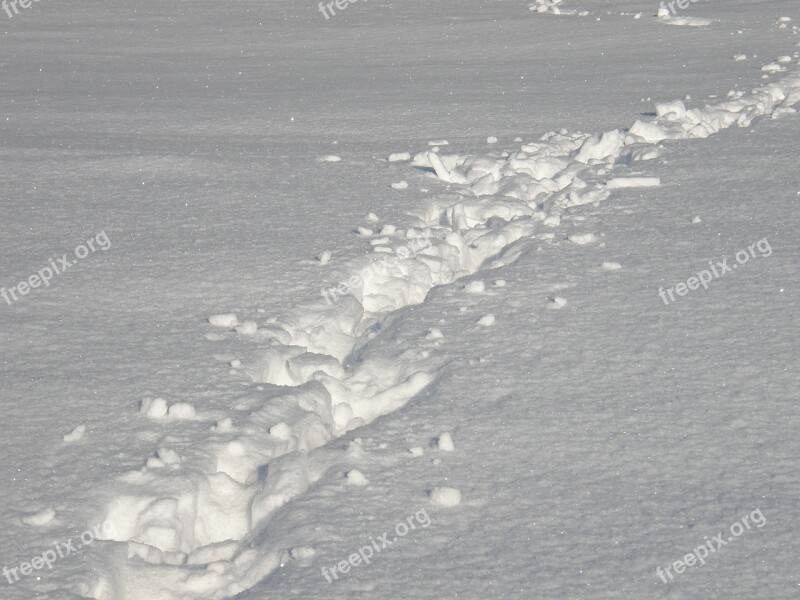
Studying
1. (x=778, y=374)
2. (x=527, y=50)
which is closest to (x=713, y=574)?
(x=778, y=374)

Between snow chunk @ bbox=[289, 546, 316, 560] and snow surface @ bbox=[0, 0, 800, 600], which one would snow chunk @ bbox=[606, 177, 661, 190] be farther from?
snow chunk @ bbox=[289, 546, 316, 560]

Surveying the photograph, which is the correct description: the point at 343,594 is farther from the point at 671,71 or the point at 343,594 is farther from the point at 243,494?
the point at 671,71

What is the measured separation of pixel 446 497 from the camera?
1977 mm

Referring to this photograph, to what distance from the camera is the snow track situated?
1.89 meters

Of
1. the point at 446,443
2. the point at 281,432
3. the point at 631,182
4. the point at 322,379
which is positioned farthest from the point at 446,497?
the point at 631,182

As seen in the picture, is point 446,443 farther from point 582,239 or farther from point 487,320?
point 582,239

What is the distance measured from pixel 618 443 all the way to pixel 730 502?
30 cm

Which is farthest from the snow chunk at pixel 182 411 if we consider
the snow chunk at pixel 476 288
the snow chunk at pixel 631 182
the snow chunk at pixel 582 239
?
the snow chunk at pixel 631 182

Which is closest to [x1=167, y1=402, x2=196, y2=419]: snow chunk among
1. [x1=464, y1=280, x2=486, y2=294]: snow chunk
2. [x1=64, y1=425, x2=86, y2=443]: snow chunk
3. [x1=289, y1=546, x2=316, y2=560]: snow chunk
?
[x1=64, y1=425, x2=86, y2=443]: snow chunk

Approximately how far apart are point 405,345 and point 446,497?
78cm

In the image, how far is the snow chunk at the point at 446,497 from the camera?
1.97 meters

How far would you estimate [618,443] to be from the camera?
2154 mm

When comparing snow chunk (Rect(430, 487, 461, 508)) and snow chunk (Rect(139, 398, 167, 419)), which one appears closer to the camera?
snow chunk (Rect(430, 487, 461, 508))

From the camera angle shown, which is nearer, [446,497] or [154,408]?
[446,497]
